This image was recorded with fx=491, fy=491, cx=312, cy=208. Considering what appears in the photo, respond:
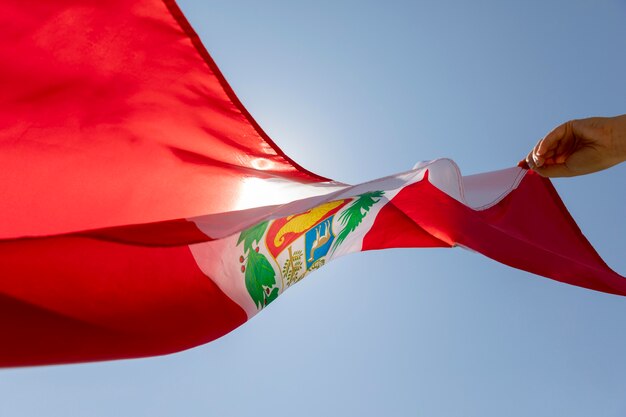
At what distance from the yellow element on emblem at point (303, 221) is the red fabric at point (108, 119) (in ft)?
0.92

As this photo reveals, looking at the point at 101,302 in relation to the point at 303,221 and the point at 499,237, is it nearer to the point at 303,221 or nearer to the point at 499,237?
the point at 303,221

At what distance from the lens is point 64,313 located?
1.33m

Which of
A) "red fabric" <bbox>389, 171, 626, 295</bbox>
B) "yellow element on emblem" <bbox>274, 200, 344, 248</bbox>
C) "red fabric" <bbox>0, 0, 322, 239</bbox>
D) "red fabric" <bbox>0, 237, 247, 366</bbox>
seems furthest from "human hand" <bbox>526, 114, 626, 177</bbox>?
"red fabric" <bbox>0, 237, 247, 366</bbox>

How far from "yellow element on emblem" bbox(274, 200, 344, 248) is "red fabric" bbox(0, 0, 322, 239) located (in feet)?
0.92

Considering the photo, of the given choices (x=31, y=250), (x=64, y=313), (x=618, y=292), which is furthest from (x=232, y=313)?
(x=618, y=292)

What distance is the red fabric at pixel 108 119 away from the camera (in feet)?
4.23

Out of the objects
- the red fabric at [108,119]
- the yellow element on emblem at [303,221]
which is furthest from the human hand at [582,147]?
the red fabric at [108,119]

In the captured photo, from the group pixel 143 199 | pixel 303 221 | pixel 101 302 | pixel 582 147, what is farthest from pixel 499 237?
pixel 101 302

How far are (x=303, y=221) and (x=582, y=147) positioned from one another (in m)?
1.06

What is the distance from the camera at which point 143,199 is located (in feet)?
5.25

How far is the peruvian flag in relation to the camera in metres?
1.29

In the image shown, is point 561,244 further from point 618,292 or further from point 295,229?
point 295,229

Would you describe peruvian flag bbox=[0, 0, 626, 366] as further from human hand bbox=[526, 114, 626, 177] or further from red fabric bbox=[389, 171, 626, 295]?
human hand bbox=[526, 114, 626, 177]

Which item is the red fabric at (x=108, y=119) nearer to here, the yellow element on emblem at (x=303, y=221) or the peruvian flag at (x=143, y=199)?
the peruvian flag at (x=143, y=199)
